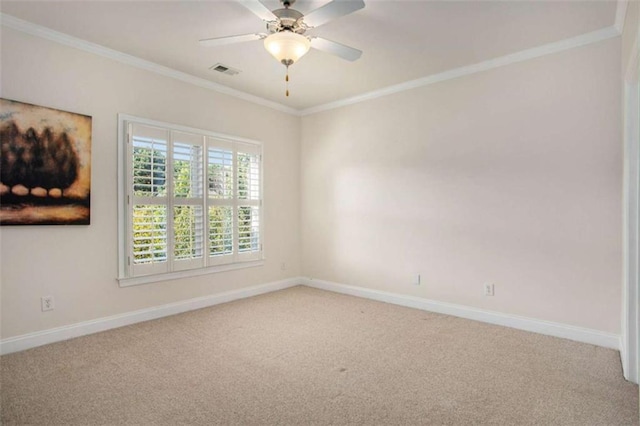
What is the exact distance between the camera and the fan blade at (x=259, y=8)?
7.61 ft

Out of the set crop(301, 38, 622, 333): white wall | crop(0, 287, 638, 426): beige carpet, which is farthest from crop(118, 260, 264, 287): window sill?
crop(301, 38, 622, 333): white wall

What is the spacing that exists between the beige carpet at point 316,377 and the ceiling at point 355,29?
2666mm

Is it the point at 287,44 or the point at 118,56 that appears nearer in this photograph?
the point at 287,44

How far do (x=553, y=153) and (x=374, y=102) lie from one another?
2.20 m

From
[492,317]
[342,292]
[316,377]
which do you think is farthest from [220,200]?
[492,317]

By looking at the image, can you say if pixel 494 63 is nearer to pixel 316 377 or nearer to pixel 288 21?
pixel 288 21

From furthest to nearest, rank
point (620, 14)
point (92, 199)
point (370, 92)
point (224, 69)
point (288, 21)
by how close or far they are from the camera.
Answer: point (370, 92), point (224, 69), point (92, 199), point (620, 14), point (288, 21)

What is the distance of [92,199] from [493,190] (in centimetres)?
399

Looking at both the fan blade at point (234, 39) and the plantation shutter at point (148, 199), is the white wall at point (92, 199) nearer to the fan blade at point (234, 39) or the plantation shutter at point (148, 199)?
the plantation shutter at point (148, 199)

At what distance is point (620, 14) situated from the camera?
278 cm

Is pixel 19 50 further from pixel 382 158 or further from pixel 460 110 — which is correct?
pixel 460 110

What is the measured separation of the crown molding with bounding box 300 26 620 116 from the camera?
3.13m

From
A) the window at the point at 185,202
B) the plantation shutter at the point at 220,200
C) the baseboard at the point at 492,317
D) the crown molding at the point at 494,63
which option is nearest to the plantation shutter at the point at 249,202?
the window at the point at 185,202

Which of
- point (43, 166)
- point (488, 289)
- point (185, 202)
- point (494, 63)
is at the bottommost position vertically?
point (488, 289)
